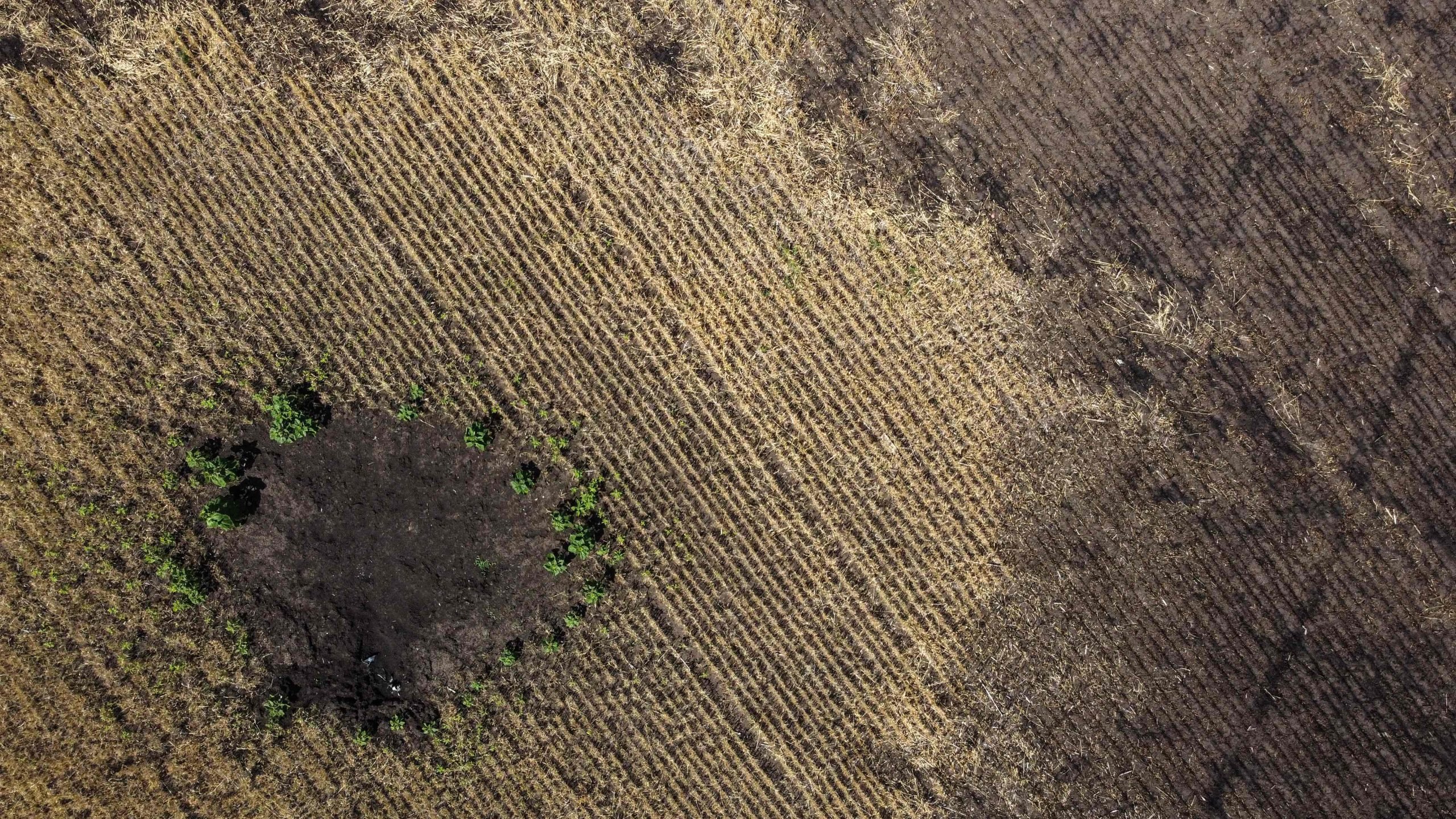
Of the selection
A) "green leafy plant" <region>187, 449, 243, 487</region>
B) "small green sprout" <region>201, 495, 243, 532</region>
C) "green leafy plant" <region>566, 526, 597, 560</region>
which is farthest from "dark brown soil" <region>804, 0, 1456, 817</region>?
"small green sprout" <region>201, 495, 243, 532</region>

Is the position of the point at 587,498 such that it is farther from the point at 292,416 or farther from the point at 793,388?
the point at 292,416

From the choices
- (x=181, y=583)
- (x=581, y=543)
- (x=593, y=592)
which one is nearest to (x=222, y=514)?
(x=181, y=583)

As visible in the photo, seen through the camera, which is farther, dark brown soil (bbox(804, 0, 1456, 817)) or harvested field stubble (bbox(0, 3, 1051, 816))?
dark brown soil (bbox(804, 0, 1456, 817))

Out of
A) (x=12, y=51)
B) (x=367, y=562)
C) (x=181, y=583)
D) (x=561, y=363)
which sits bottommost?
(x=367, y=562)

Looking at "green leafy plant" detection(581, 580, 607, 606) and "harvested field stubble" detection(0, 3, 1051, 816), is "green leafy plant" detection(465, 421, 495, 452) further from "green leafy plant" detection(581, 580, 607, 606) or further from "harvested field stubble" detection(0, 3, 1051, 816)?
"green leafy plant" detection(581, 580, 607, 606)

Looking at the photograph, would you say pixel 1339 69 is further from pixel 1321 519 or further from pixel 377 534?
pixel 377 534

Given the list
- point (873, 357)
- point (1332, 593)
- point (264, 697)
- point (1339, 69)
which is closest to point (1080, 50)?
point (1339, 69)

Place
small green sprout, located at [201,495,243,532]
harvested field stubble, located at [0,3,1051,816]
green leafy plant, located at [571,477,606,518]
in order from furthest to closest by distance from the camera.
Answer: green leafy plant, located at [571,477,606,518] < harvested field stubble, located at [0,3,1051,816] < small green sprout, located at [201,495,243,532]
